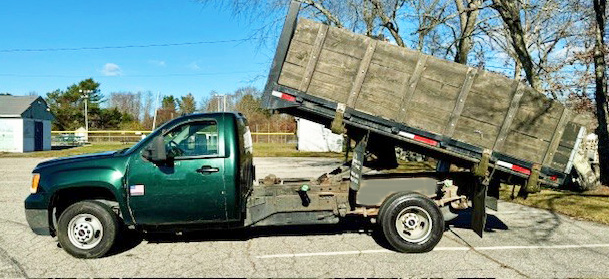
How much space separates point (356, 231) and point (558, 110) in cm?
333

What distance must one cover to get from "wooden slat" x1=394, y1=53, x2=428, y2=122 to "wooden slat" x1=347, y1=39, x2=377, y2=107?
543 mm

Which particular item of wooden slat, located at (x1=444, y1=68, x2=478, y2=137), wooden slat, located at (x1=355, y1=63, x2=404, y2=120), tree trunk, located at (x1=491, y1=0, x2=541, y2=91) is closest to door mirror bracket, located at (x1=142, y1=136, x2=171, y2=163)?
wooden slat, located at (x1=355, y1=63, x2=404, y2=120)

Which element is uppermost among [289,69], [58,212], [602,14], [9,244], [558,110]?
[602,14]

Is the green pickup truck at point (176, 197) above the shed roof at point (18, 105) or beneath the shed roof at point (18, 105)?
beneath

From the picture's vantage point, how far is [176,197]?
5.41 meters

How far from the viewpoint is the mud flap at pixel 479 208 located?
19.2 ft

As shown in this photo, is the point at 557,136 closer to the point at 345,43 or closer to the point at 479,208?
the point at 479,208

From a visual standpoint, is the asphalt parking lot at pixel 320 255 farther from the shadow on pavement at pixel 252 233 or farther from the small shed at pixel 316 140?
the small shed at pixel 316 140

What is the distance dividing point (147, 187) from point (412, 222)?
3542 millimetres

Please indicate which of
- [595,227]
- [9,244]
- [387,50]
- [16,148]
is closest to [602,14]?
[595,227]

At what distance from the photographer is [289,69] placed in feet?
18.4

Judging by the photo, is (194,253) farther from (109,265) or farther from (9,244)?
(9,244)

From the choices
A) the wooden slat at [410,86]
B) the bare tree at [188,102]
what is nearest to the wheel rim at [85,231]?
the wooden slat at [410,86]

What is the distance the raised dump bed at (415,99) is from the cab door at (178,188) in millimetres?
1310
